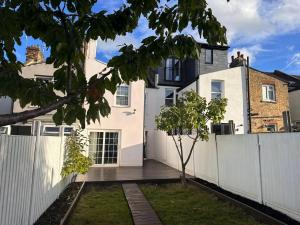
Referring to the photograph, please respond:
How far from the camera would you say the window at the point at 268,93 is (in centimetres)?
2220

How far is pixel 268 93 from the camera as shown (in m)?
22.4

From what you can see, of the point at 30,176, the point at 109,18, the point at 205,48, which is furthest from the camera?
the point at 205,48

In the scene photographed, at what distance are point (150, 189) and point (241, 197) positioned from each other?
371cm

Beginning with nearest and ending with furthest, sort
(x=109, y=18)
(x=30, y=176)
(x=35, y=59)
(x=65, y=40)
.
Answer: (x=65, y=40) < (x=109, y=18) < (x=30, y=176) < (x=35, y=59)

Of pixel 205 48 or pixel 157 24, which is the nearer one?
pixel 157 24

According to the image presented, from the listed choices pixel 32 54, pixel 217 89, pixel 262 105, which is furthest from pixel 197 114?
pixel 32 54

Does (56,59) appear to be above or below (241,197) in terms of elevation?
above

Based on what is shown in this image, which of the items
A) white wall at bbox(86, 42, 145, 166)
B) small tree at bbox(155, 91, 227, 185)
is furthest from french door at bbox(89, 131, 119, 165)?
small tree at bbox(155, 91, 227, 185)

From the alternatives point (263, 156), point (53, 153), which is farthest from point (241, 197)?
point (53, 153)

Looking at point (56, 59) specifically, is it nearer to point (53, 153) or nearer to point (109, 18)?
point (109, 18)

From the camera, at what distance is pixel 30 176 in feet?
17.5

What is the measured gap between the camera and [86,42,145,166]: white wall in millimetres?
17953

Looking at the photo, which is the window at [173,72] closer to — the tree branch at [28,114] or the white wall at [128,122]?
the white wall at [128,122]

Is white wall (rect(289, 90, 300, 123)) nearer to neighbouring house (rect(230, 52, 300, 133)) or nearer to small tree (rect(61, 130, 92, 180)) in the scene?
neighbouring house (rect(230, 52, 300, 133))
